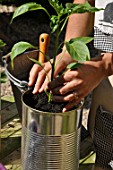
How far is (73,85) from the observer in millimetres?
1027

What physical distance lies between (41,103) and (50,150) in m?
0.12

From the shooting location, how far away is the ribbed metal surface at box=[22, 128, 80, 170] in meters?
0.98

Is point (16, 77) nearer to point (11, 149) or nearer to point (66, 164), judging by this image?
point (11, 149)

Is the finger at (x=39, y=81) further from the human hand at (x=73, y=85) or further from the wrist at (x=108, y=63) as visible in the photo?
the wrist at (x=108, y=63)

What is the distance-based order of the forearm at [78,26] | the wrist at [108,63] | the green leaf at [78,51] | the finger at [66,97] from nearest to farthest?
the green leaf at [78,51] → the finger at [66,97] → the wrist at [108,63] → the forearm at [78,26]

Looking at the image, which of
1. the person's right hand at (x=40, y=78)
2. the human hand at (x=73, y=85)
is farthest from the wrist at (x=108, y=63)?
the person's right hand at (x=40, y=78)

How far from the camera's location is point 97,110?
52.5 inches

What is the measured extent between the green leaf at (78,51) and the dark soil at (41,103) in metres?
0.16

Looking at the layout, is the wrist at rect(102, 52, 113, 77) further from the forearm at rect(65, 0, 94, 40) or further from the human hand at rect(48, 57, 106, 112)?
the forearm at rect(65, 0, 94, 40)

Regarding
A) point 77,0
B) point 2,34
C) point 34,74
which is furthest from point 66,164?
point 2,34

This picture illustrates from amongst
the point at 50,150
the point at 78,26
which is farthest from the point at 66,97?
the point at 78,26

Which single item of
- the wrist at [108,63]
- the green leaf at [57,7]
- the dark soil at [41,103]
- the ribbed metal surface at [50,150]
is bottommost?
the ribbed metal surface at [50,150]

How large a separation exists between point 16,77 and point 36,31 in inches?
116

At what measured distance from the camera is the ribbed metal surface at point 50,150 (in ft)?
3.21
